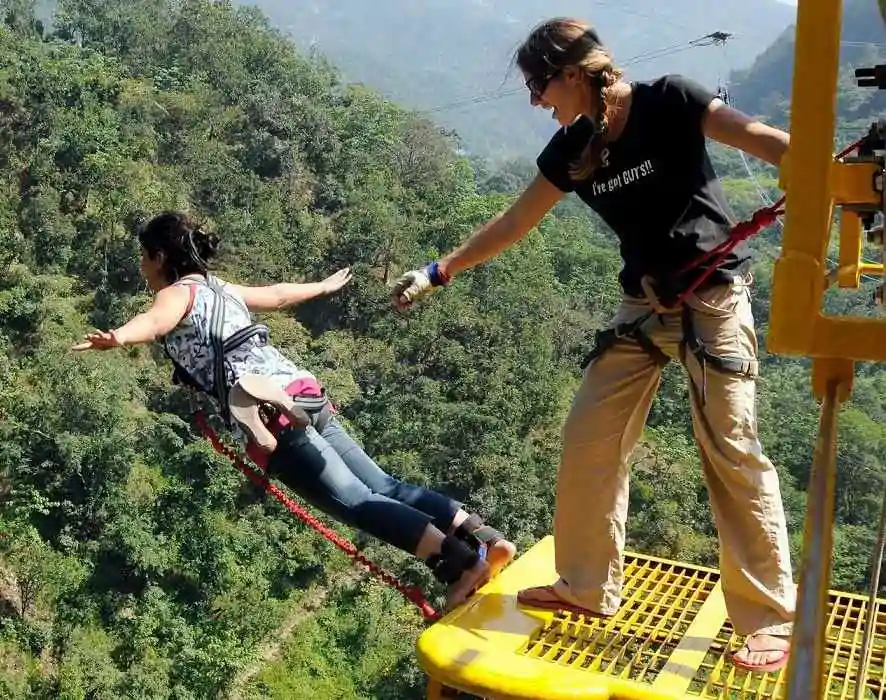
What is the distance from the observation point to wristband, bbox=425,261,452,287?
2.64 meters

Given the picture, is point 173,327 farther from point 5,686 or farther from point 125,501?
point 125,501

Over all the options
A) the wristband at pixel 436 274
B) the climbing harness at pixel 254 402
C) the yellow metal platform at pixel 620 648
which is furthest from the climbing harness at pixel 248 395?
the yellow metal platform at pixel 620 648

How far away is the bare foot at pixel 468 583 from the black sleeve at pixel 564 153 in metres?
0.99

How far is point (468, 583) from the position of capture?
261cm

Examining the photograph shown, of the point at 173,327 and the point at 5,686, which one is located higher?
the point at 173,327

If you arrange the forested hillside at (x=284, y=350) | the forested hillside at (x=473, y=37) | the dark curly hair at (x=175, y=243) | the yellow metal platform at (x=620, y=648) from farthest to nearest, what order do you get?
the forested hillside at (x=473, y=37) < the forested hillside at (x=284, y=350) < the dark curly hair at (x=175, y=243) < the yellow metal platform at (x=620, y=648)

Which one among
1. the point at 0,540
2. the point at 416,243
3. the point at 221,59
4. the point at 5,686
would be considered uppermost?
the point at 221,59

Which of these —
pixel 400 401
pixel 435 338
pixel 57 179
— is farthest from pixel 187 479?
pixel 57 179

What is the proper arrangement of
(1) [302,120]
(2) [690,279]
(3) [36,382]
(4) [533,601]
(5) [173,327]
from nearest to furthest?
1. (2) [690,279]
2. (4) [533,601]
3. (5) [173,327]
4. (3) [36,382]
5. (1) [302,120]

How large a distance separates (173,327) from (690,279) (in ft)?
4.46

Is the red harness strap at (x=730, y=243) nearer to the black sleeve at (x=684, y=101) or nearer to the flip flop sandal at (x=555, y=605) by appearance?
the black sleeve at (x=684, y=101)

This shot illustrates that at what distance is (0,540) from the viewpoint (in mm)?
19281

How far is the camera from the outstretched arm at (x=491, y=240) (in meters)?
2.45

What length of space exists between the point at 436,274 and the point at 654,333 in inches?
25.0
